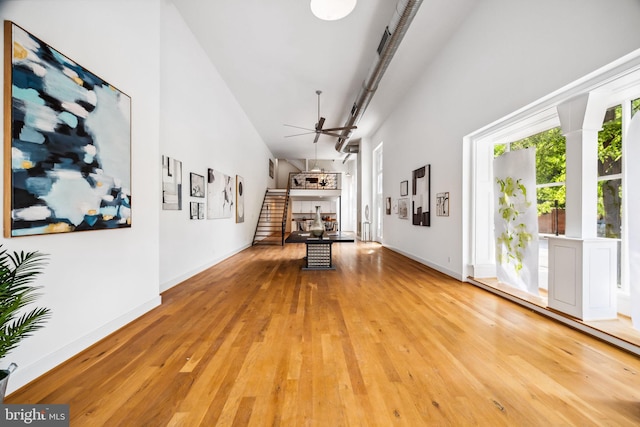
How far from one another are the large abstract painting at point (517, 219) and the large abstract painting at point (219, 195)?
17.1 feet

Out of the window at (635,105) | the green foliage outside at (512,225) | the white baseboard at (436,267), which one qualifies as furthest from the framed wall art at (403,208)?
the window at (635,105)

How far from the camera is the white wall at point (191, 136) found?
385 centimetres

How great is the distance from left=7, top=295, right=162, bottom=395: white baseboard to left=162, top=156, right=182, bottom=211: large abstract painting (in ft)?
5.34

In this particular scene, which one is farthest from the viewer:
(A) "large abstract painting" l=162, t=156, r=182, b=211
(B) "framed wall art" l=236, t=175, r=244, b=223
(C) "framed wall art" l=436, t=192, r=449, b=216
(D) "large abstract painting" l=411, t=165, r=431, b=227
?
(B) "framed wall art" l=236, t=175, r=244, b=223

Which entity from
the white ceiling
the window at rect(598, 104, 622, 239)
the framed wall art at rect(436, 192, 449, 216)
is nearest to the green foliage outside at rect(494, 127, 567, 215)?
the window at rect(598, 104, 622, 239)

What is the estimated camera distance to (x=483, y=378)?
1818 millimetres

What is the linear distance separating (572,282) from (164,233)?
16.6 ft

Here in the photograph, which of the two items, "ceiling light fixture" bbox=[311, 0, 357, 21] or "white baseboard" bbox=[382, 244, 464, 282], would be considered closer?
"ceiling light fixture" bbox=[311, 0, 357, 21]

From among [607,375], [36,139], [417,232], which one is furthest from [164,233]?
[417,232]

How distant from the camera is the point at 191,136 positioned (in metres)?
4.57

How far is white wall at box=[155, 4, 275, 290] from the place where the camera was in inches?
152

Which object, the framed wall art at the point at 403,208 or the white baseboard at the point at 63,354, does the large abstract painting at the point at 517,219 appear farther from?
the white baseboard at the point at 63,354

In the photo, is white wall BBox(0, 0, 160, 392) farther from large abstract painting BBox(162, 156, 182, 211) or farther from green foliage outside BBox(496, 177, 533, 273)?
green foliage outside BBox(496, 177, 533, 273)

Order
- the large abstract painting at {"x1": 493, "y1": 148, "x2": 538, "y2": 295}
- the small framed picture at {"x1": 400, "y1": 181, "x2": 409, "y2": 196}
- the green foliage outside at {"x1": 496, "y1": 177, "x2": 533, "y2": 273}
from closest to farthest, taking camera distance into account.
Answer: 1. the large abstract painting at {"x1": 493, "y1": 148, "x2": 538, "y2": 295}
2. the green foliage outside at {"x1": 496, "y1": 177, "x2": 533, "y2": 273}
3. the small framed picture at {"x1": 400, "y1": 181, "x2": 409, "y2": 196}
